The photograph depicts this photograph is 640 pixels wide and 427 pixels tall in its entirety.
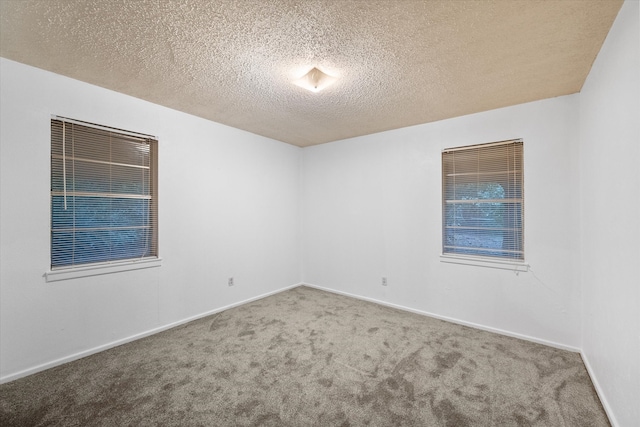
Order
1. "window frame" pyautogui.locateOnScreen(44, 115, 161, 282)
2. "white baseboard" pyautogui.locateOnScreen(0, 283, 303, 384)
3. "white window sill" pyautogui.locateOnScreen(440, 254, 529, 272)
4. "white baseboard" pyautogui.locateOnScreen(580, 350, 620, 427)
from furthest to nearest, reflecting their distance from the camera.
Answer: "white window sill" pyautogui.locateOnScreen(440, 254, 529, 272)
"window frame" pyautogui.locateOnScreen(44, 115, 161, 282)
"white baseboard" pyautogui.locateOnScreen(0, 283, 303, 384)
"white baseboard" pyautogui.locateOnScreen(580, 350, 620, 427)

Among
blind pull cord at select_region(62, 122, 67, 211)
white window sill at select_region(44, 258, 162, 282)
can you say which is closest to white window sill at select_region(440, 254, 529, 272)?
white window sill at select_region(44, 258, 162, 282)

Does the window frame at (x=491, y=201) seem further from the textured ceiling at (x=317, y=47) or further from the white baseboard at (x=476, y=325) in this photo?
the white baseboard at (x=476, y=325)

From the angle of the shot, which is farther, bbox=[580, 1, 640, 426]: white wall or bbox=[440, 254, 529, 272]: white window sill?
bbox=[440, 254, 529, 272]: white window sill

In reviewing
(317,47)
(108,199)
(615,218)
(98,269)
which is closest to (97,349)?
(98,269)

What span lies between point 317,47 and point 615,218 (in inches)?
90.2

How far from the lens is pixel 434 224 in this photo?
3508 millimetres

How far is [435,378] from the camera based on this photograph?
85.5 inches

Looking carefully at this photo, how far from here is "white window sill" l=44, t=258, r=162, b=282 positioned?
235cm

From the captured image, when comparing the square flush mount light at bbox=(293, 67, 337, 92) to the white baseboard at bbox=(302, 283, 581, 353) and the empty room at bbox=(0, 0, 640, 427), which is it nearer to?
the empty room at bbox=(0, 0, 640, 427)

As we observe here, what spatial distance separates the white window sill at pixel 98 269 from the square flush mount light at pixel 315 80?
A: 8.22 feet

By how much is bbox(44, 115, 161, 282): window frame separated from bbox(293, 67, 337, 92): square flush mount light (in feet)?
6.13

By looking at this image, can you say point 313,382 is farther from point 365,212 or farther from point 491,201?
point 491,201

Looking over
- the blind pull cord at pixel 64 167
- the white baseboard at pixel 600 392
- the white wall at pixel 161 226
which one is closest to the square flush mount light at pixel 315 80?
the white wall at pixel 161 226

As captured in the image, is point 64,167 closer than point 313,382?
No
